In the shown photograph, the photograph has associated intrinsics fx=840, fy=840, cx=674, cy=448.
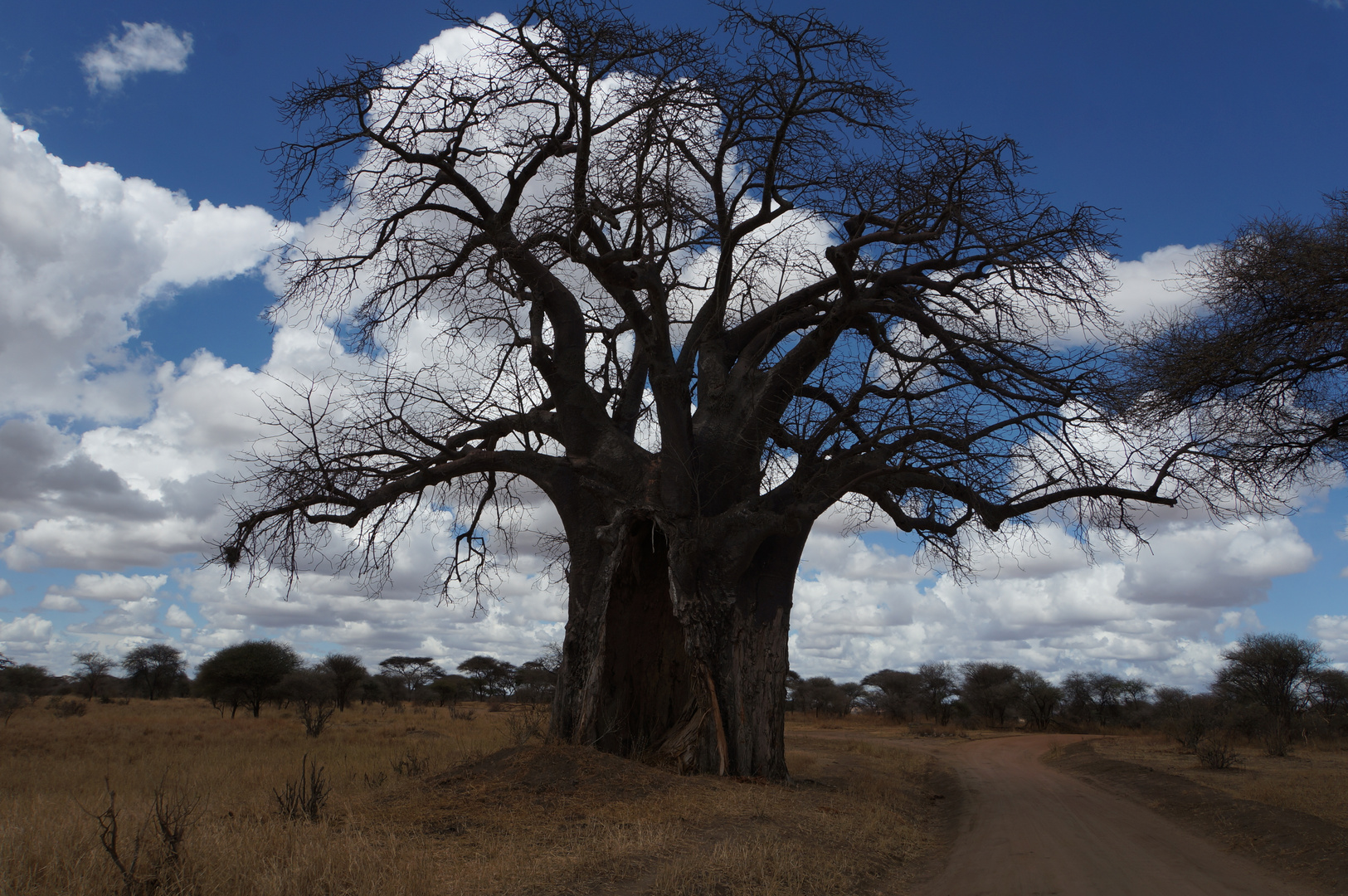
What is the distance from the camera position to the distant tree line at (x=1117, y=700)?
21.3m

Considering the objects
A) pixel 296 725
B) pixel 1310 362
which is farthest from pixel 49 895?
pixel 296 725

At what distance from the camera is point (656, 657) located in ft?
32.3

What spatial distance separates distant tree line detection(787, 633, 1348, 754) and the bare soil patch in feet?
15.2

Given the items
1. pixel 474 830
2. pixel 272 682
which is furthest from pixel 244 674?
pixel 474 830

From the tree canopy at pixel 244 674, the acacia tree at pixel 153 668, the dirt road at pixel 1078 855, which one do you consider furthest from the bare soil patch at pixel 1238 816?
the acacia tree at pixel 153 668

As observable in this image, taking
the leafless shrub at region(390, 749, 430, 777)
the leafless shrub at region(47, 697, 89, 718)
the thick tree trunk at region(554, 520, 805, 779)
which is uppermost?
the thick tree trunk at region(554, 520, 805, 779)

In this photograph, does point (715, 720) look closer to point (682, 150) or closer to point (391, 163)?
point (682, 150)

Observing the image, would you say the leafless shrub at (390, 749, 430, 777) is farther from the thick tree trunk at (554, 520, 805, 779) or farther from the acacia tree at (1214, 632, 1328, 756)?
the acacia tree at (1214, 632, 1328, 756)

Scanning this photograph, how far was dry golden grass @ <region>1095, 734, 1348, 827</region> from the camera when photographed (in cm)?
889

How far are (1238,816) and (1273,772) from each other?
611 centimetres

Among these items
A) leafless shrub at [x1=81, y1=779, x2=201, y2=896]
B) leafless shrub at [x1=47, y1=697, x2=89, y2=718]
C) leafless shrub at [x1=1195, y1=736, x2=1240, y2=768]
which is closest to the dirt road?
leafless shrub at [x1=1195, y1=736, x2=1240, y2=768]

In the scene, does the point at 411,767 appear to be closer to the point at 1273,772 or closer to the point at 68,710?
the point at 1273,772

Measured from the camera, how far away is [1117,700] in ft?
121

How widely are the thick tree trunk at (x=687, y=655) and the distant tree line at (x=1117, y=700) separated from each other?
39.3 feet
